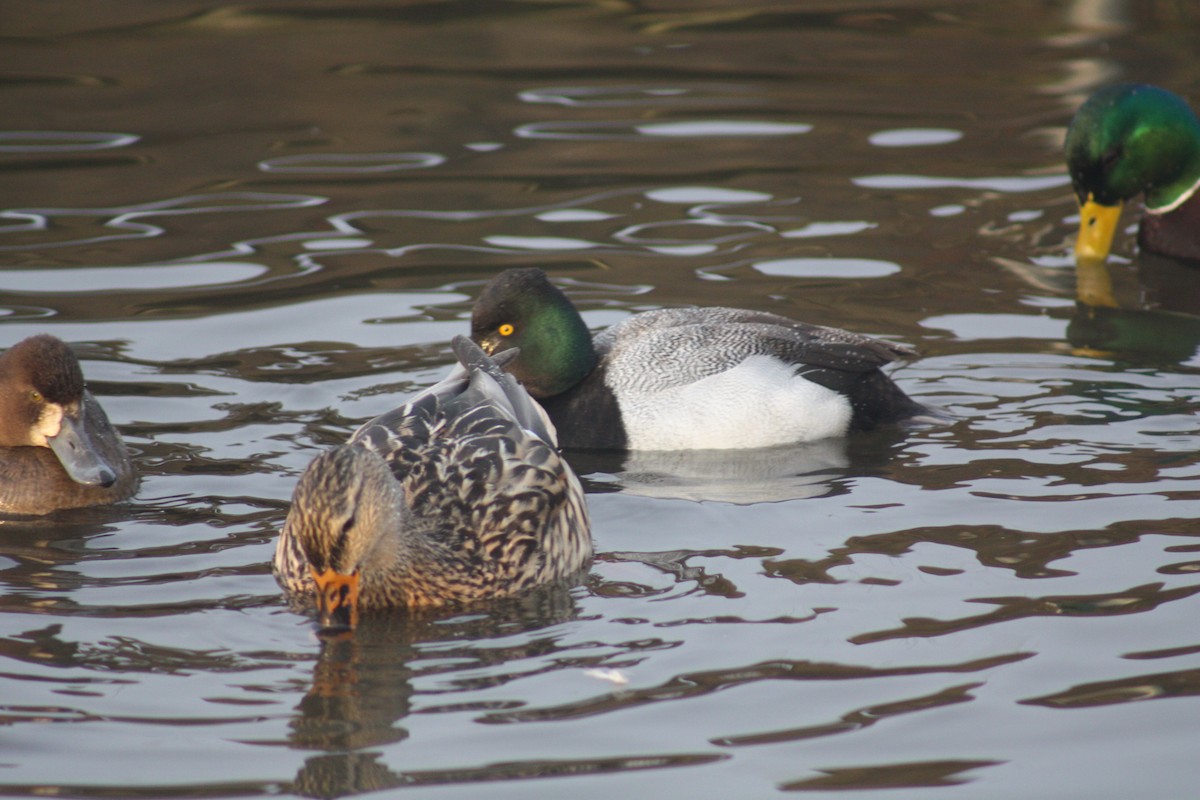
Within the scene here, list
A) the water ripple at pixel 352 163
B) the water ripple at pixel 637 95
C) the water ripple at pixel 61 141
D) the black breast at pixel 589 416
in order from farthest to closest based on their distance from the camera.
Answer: the water ripple at pixel 637 95 → the water ripple at pixel 61 141 → the water ripple at pixel 352 163 → the black breast at pixel 589 416

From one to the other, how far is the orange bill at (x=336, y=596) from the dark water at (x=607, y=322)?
122 millimetres

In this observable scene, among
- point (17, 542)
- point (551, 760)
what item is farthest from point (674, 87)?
point (551, 760)

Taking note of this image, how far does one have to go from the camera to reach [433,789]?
4.76 metres

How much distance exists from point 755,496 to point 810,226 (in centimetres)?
459

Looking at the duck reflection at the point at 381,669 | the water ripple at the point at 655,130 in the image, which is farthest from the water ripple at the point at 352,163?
the duck reflection at the point at 381,669

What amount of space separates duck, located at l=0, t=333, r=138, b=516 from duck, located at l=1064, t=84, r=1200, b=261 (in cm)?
661

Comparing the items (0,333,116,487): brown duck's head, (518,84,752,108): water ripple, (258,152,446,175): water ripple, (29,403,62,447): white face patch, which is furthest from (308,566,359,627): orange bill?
(518,84,752,108): water ripple

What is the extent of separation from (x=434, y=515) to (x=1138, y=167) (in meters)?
6.97

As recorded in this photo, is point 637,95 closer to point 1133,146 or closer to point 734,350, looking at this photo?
point 1133,146

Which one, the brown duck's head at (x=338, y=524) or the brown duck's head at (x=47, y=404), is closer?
the brown duck's head at (x=338, y=524)

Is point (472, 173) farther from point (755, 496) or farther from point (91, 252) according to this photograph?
point (755, 496)

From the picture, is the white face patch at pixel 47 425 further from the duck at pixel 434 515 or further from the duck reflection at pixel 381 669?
the duck reflection at pixel 381 669

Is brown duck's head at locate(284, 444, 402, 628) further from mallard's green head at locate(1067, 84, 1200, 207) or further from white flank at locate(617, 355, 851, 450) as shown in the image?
mallard's green head at locate(1067, 84, 1200, 207)

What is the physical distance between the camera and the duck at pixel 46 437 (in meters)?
7.30
